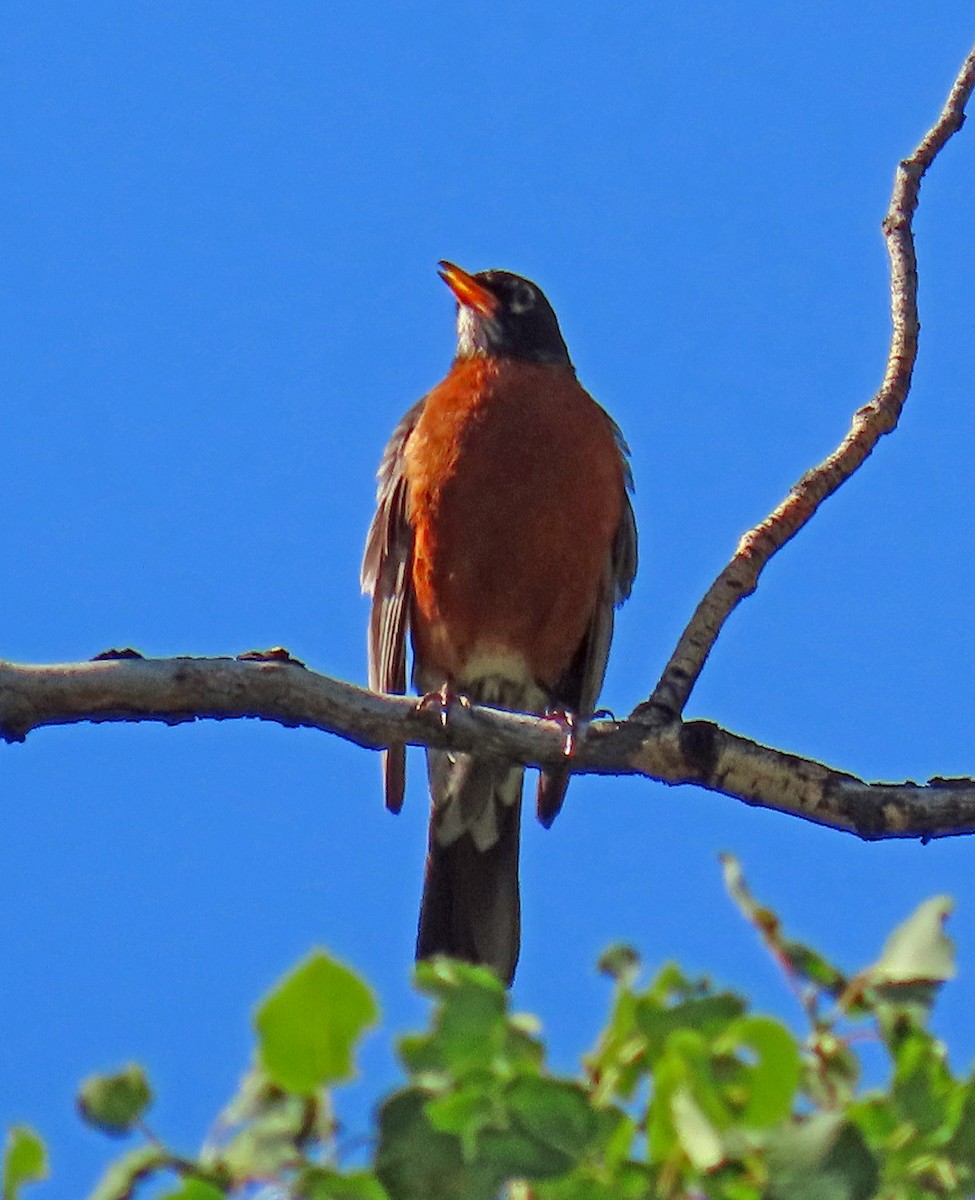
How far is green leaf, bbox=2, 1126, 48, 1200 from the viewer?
1.85 metres

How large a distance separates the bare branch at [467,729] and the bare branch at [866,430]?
1.36ft

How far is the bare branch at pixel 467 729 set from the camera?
464 centimetres

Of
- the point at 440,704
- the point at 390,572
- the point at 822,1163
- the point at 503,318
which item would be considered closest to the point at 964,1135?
the point at 822,1163

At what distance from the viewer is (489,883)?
7.70 m

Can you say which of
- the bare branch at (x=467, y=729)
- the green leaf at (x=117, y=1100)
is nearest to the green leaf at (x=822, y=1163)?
the green leaf at (x=117, y=1100)

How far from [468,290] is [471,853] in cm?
315

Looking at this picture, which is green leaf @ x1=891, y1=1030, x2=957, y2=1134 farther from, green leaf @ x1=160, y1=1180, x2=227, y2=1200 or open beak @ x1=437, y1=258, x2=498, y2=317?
open beak @ x1=437, y1=258, x2=498, y2=317

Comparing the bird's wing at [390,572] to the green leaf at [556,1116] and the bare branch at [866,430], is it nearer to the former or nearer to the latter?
the bare branch at [866,430]

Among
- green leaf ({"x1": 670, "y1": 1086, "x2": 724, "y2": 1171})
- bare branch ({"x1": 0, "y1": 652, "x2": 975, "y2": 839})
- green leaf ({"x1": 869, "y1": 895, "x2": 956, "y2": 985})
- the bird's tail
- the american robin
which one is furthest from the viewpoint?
the american robin

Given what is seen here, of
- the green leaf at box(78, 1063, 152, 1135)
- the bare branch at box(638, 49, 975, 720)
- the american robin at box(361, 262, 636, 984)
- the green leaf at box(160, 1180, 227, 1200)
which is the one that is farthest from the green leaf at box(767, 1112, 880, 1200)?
the american robin at box(361, 262, 636, 984)

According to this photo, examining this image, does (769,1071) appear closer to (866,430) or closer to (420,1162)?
(420,1162)

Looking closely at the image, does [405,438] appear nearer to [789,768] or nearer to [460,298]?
[460,298]

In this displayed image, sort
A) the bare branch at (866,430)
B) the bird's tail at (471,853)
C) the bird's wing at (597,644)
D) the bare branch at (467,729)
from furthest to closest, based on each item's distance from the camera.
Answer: the bird's wing at (597,644)
the bird's tail at (471,853)
the bare branch at (866,430)
the bare branch at (467,729)

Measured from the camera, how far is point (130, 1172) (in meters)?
1.90
